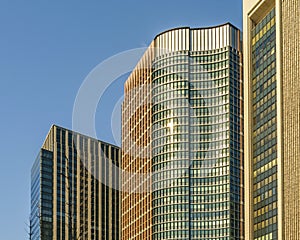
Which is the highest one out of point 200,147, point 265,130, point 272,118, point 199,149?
point 200,147

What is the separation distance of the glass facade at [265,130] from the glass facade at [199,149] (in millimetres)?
76713

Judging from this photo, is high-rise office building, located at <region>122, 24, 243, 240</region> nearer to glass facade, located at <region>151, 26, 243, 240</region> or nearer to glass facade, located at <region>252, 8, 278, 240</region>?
glass facade, located at <region>151, 26, 243, 240</region>

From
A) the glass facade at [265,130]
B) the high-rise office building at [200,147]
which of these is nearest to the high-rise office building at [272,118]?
the glass facade at [265,130]

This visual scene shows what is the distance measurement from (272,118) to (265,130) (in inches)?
100.0

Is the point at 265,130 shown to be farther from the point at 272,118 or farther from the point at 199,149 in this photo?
the point at 199,149

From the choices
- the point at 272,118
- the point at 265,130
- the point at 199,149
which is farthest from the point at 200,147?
the point at 272,118

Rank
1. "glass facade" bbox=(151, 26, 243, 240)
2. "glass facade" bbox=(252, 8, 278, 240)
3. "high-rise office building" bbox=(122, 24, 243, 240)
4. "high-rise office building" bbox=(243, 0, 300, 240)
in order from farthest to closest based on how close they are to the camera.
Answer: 1. "high-rise office building" bbox=(122, 24, 243, 240)
2. "glass facade" bbox=(151, 26, 243, 240)
3. "glass facade" bbox=(252, 8, 278, 240)
4. "high-rise office building" bbox=(243, 0, 300, 240)

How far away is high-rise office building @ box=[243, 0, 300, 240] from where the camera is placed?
9650 cm

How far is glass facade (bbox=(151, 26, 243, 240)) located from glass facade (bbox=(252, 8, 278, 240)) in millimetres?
76713

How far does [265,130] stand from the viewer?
107 m

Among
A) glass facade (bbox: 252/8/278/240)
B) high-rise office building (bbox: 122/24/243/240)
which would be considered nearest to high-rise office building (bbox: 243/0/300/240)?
glass facade (bbox: 252/8/278/240)

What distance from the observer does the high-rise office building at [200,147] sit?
617ft

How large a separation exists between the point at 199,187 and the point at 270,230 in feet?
296

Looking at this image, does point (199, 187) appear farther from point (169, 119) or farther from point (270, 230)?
point (270, 230)
